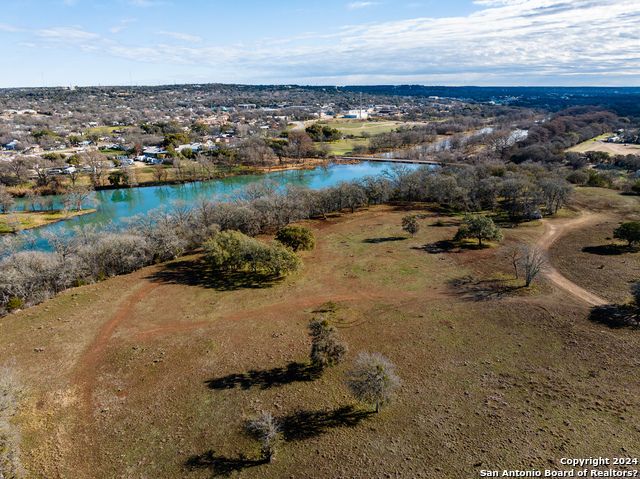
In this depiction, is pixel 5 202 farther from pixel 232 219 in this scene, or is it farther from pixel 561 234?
pixel 561 234

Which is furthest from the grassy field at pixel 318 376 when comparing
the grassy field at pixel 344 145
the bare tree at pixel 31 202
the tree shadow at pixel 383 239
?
the grassy field at pixel 344 145

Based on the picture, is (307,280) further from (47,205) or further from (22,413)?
(47,205)

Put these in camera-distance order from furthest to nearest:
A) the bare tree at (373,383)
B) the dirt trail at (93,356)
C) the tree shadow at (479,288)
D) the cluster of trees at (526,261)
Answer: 1. the cluster of trees at (526,261)
2. the tree shadow at (479,288)
3. the dirt trail at (93,356)
4. the bare tree at (373,383)

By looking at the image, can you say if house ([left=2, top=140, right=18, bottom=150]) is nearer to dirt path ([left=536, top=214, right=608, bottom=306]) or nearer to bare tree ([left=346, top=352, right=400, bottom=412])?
bare tree ([left=346, top=352, right=400, bottom=412])

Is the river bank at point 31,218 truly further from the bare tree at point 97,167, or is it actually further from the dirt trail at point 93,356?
the dirt trail at point 93,356

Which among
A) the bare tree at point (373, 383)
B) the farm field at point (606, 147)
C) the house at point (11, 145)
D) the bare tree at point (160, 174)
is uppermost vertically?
the house at point (11, 145)

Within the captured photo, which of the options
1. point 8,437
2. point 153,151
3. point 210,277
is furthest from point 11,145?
point 8,437

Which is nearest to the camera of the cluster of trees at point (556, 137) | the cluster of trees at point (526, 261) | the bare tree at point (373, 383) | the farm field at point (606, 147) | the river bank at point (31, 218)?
the bare tree at point (373, 383)

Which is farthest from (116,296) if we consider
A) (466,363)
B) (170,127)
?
(170,127)
